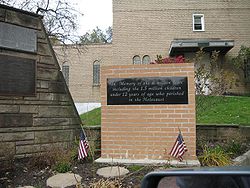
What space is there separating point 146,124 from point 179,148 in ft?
3.24

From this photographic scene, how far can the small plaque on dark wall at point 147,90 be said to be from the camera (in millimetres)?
7535

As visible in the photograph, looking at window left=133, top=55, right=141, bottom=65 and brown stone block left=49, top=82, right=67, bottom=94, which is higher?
window left=133, top=55, right=141, bottom=65

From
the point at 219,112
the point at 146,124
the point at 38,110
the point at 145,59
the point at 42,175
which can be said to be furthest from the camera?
the point at 145,59

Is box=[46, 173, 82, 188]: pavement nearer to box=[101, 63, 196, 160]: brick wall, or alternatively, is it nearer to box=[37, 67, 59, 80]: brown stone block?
box=[101, 63, 196, 160]: brick wall

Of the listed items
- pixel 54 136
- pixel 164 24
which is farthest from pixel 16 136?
pixel 164 24

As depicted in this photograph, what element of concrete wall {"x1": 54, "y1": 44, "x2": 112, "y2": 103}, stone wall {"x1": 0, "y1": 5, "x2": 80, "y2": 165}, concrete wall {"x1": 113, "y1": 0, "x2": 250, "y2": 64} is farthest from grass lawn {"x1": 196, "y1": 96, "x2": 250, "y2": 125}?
concrete wall {"x1": 54, "y1": 44, "x2": 112, "y2": 103}

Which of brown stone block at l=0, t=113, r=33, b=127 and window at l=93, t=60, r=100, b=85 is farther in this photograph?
window at l=93, t=60, r=100, b=85

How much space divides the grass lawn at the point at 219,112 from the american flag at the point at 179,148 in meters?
4.97

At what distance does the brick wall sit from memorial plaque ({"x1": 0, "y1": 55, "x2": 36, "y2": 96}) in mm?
1756

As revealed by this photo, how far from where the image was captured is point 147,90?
767cm

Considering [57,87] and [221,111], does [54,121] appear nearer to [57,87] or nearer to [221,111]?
[57,87]

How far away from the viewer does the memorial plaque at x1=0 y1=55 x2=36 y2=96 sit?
7425mm

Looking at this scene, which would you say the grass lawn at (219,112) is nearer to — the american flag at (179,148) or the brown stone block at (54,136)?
the brown stone block at (54,136)

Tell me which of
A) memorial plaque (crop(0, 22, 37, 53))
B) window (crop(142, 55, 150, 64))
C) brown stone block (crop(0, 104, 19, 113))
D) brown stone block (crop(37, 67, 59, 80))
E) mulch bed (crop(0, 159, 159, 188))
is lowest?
mulch bed (crop(0, 159, 159, 188))
